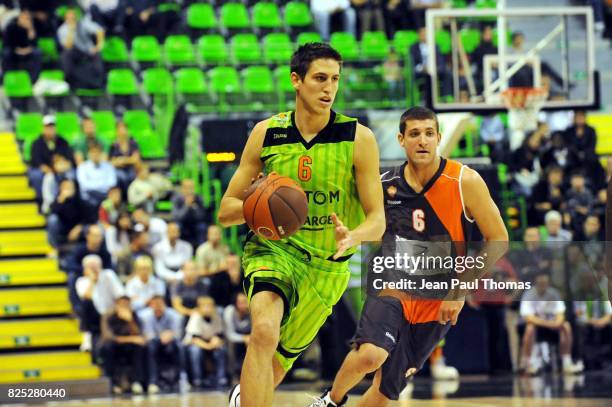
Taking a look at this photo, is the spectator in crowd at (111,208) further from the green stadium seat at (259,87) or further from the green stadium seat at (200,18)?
the green stadium seat at (200,18)

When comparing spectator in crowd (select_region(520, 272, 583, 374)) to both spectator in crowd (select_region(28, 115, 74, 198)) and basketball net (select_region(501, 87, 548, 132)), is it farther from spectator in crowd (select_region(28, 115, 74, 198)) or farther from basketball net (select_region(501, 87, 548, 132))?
spectator in crowd (select_region(28, 115, 74, 198))

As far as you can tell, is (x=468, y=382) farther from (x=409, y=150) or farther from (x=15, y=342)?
(x=409, y=150)

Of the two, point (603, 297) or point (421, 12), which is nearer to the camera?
point (603, 297)

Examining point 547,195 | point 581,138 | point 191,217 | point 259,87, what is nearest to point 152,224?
point 191,217

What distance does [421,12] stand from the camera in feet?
65.2

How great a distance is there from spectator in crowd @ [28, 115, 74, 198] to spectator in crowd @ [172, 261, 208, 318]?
273 cm

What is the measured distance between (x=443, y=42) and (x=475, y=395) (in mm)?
5075

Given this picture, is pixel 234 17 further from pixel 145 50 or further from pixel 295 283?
pixel 295 283

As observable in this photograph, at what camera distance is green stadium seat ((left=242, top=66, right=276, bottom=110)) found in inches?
675

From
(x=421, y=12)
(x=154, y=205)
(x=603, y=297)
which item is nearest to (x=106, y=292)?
(x=154, y=205)

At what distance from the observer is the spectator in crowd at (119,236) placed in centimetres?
1443

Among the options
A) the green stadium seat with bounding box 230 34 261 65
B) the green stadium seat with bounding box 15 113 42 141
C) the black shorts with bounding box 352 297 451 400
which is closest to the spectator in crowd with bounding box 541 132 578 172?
the green stadium seat with bounding box 230 34 261 65

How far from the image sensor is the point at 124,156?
51.8ft

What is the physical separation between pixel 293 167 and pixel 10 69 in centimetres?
1253
